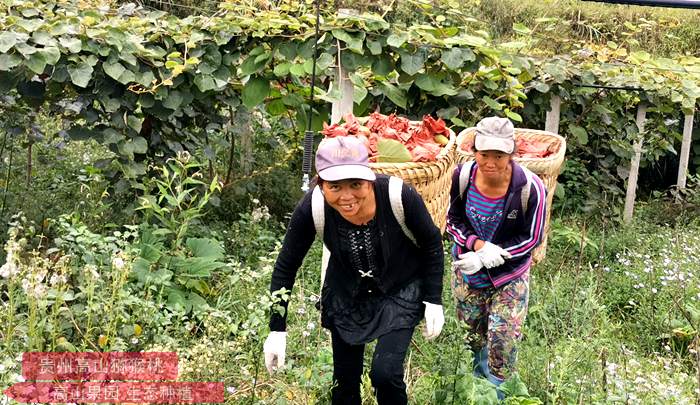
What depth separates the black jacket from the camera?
2.96 metres

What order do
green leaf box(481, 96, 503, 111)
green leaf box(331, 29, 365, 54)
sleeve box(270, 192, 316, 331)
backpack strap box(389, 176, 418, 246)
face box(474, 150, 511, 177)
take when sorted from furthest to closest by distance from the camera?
1. green leaf box(481, 96, 503, 111)
2. green leaf box(331, 29, 365, 54)
3. face box(474, 150, 511, 177)
4. sleeve box(270, 192, 316, 331)
5. backpack strap box(389, 176, 418, 246)

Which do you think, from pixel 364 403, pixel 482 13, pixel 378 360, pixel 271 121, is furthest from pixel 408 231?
pixel 482 13

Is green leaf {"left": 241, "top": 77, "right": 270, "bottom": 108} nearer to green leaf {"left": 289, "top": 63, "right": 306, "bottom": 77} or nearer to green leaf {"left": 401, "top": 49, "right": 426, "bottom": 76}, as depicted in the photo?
green leaf {"left": 289, "top": 63, "right": 306, "bottom": 77}

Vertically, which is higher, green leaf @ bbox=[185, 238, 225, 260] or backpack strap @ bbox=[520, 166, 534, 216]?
backpack strap @ bbox=[520, 166, 534, 216]

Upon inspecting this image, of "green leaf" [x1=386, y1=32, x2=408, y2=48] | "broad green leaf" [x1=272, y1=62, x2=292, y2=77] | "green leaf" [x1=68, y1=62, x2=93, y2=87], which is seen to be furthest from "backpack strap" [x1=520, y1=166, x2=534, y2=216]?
"green leaf" [x1=68, y1=62, x2=93, y2=87]

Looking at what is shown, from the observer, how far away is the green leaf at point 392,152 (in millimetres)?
3736

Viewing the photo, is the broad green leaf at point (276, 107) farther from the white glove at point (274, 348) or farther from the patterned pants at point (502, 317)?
the white glove at point (274, 348)

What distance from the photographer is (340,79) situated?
4.84 m

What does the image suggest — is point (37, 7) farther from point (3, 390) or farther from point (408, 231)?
point (408, 231)

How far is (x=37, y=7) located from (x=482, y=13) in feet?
22.8

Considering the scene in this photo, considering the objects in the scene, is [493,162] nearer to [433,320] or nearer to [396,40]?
[433,320]

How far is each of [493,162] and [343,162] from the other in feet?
2.78

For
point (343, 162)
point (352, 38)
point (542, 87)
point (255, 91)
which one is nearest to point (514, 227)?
point (343, 162)

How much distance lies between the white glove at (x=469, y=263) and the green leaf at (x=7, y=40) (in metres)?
2.43
